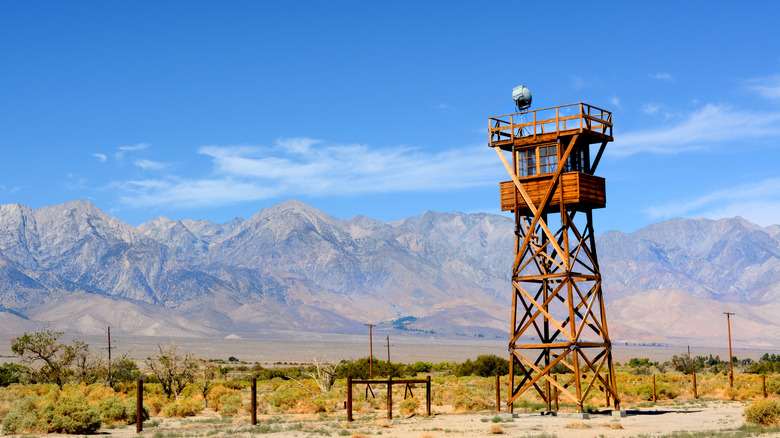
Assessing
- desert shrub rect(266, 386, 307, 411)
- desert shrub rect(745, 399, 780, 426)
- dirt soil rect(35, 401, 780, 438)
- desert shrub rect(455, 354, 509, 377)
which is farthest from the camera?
desert shrub rect(455, 354, 509, 377)

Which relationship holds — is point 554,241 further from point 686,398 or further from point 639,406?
point 686,398

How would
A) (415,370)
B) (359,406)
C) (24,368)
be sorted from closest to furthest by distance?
(359,406), (24,368), (415,370)

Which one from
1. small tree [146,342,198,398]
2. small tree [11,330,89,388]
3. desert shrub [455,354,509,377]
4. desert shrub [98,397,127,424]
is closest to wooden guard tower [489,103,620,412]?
desert shrub [98,397,127,424]

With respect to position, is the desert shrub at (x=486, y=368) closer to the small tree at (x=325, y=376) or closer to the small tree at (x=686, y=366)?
the small tree at (x=686, y=366)

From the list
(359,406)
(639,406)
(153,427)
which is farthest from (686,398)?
(153,427)

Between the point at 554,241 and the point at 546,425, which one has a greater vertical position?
the point at 554,241

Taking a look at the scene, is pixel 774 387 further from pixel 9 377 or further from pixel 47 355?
pixel 9 377

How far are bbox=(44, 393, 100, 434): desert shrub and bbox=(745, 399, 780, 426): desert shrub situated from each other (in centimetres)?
2065

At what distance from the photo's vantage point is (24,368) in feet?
196

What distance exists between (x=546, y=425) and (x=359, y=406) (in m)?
11.6

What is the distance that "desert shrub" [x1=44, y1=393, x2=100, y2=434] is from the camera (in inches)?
1157

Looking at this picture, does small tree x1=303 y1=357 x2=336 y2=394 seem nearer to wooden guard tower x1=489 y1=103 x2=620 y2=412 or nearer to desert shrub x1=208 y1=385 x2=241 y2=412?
desert shrub x1=208 y1=385 x2=241 y2=412

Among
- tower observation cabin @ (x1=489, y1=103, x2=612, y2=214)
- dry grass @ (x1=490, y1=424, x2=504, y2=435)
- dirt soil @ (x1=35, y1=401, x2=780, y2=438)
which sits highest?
tower observation cabin @ (x1=489, y1=103, x2=612, y2=214)

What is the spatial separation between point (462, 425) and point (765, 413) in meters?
9.44
